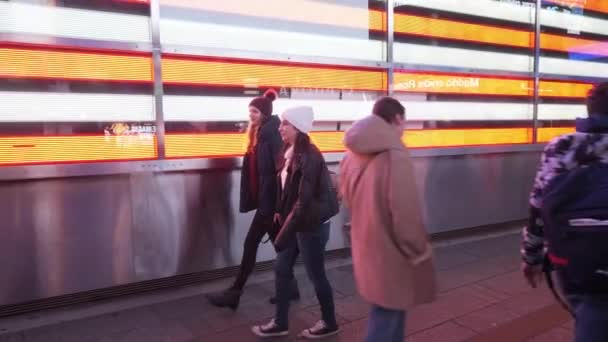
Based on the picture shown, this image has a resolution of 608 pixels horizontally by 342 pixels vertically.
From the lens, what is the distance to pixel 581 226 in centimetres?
213

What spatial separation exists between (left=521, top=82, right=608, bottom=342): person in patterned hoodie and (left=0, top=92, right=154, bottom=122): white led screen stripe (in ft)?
10.9

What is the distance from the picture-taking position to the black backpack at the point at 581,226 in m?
2.11

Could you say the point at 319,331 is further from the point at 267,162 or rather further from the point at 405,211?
the point at 405,211

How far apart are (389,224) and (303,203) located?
0.92 meters

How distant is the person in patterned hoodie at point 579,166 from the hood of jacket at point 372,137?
706 mm

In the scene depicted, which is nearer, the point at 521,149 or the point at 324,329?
the point at 324,329

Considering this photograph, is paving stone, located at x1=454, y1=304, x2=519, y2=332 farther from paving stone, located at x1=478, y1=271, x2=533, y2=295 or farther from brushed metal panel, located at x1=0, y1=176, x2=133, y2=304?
brushed metal panel, located at x1=0, y1=176, x2=133, y2=304

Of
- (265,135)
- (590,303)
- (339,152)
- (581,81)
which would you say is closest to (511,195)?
(581,81)

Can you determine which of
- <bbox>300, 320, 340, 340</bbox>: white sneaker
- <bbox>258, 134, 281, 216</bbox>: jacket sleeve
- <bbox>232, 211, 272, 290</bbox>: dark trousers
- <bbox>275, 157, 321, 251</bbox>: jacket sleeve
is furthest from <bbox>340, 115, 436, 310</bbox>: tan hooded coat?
<bbox>232, 211, 272, 290</bbox>: dark trousers

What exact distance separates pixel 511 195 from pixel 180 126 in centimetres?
504

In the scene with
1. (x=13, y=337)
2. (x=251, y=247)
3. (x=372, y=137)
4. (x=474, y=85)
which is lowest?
(x=13, y=337)

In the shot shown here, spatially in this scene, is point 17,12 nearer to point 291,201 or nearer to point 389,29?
point 291,201

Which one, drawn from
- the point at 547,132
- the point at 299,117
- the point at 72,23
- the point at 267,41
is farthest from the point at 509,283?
the point at 72,23

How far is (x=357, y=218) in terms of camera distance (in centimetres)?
256
